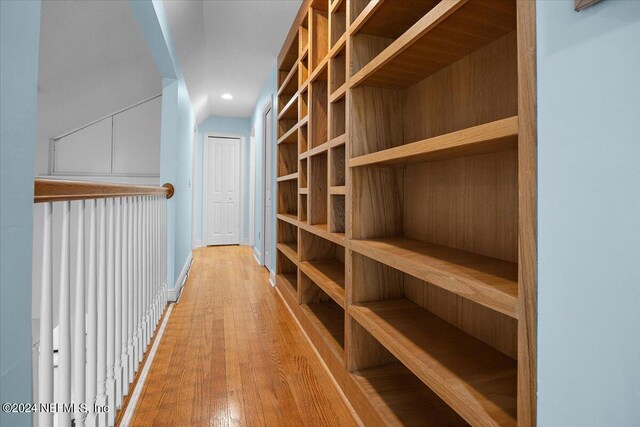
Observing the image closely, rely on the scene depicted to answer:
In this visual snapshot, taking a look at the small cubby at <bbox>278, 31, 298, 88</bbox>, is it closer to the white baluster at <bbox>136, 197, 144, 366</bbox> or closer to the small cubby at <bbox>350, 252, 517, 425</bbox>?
the white baluster at <bbox>136, 197, 144, 366</bbox>

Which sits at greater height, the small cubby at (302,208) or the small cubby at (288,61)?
the small cubby at (288,61)

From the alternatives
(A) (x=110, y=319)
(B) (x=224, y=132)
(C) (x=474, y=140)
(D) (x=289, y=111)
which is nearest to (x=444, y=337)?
(C) (x=474, y=140)

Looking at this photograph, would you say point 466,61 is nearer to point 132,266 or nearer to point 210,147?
point 132,266

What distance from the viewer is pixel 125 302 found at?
1429 millimetres

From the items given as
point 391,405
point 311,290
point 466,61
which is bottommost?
point 391,405

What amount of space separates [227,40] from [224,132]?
3.10 meters

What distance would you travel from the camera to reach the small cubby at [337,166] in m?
1.77

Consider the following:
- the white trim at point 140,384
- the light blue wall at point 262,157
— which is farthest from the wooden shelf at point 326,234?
the light blue wall at point 262,157

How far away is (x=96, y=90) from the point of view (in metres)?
3.20

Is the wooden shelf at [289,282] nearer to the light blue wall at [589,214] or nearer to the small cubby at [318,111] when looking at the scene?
the small cubby at [318,111]

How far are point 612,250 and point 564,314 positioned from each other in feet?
0.44

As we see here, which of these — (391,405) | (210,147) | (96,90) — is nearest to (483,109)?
(391,405)

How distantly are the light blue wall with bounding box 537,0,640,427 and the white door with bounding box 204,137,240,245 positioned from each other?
6012 mm

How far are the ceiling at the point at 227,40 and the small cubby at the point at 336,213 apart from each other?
1.76m
